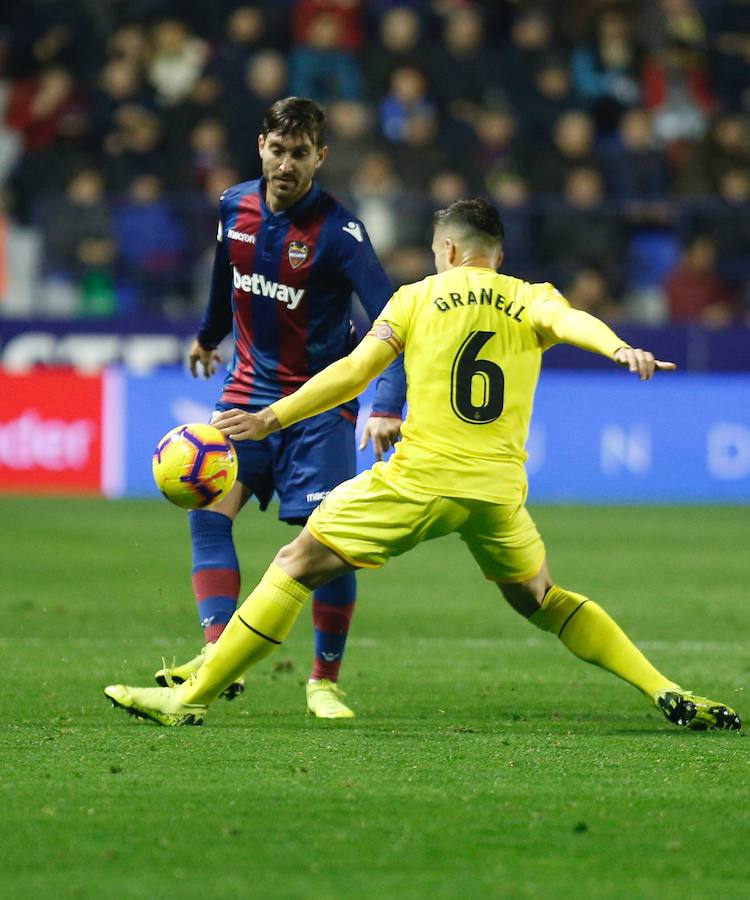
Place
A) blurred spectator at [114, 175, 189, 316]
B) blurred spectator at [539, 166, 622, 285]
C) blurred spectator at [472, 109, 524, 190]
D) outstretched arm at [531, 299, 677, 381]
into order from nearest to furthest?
outstretched arm at [531, 299, 677, 381] → blurred spectator at [114, 175, 189, 316] → blurred spectator at [539, 166, 622, 285] → blurred spectator at [472, 109, 524, 190]

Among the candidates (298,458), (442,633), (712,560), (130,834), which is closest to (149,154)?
(712,560)

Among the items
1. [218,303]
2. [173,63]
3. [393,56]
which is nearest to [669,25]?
[393,56]

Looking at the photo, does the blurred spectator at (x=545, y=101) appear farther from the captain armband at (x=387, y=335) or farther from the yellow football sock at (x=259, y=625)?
the yellow football sock at (x=259, y=625)

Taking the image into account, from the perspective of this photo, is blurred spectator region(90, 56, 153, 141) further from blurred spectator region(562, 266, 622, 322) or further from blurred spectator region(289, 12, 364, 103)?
blurred spectator region(562, 266, 622, 322)

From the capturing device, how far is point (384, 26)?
1864 centimetres

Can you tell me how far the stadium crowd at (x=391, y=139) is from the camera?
672 inches

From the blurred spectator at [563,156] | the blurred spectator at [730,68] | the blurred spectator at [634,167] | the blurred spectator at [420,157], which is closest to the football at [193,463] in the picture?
the blurred spectator at [420,157]

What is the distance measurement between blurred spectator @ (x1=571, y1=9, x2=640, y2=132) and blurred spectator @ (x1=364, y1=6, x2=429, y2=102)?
6.08 ft

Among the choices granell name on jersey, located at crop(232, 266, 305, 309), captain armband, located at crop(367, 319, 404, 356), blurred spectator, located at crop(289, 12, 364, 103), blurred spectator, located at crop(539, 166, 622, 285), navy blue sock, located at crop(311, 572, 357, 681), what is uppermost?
blurred spectator, located at crop(289, 12, 364, 103)

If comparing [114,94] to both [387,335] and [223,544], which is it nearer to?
[223,544]

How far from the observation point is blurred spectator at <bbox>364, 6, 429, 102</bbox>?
59.7 ft

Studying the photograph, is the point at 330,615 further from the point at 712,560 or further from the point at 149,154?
the point at 149,154

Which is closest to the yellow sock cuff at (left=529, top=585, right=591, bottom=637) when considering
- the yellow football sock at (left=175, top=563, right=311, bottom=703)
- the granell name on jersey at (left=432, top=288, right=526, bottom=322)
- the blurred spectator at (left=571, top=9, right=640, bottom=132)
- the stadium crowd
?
the yellow football sock at (left=175, top=563, right=311, bottom=703)

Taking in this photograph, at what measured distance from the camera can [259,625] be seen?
559 cm
